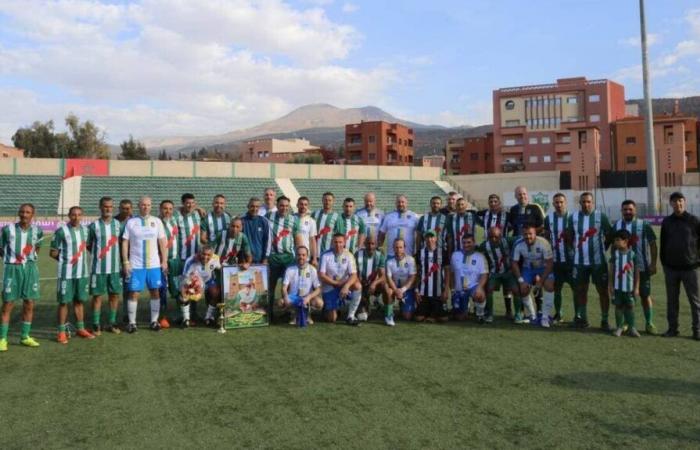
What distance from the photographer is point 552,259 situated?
705cm

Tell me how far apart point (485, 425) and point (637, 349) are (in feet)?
9.35

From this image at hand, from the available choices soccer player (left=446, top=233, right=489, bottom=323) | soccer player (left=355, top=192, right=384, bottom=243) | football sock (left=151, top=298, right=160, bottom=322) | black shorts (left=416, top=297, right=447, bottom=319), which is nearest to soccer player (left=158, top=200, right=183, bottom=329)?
football sock (left=151, top=298, right=160, bottom=322)

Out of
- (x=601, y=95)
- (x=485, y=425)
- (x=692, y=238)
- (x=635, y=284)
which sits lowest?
(x=485, y=425)

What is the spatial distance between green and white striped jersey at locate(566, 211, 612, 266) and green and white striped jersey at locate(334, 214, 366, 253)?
2911 mm

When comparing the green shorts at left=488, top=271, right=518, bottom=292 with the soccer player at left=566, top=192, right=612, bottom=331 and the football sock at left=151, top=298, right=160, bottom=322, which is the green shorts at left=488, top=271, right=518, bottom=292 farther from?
the football sock at left=151, top=298, right=160, bottom=322

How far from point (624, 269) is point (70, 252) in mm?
6655

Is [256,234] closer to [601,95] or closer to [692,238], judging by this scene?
[692,238]

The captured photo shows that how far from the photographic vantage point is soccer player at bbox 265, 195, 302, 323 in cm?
756

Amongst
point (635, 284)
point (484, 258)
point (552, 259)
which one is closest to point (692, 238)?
point (635, 284)

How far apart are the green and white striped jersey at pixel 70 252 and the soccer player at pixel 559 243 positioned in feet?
19.5

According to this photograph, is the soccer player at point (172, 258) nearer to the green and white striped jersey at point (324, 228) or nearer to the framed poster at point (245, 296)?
the framed poster at point (245, 296)

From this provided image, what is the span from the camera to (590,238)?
682cm

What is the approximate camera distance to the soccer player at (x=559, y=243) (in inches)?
277

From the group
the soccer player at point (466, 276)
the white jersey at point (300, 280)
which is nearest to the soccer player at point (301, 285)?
the white jersey at point (300, 280)
